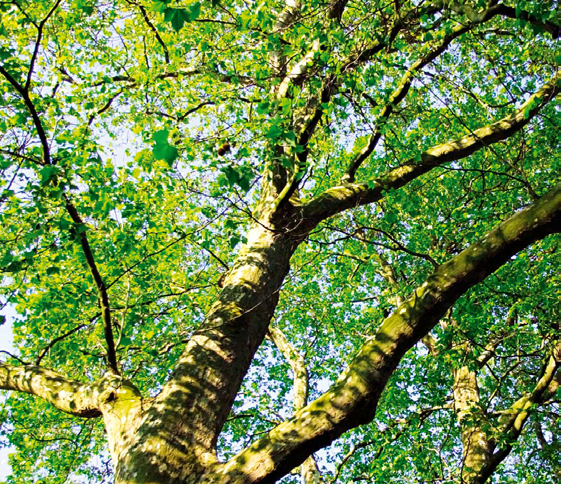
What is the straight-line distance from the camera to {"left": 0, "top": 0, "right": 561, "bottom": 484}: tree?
3.25 meters

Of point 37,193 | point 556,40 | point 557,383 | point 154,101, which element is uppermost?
point 154,101

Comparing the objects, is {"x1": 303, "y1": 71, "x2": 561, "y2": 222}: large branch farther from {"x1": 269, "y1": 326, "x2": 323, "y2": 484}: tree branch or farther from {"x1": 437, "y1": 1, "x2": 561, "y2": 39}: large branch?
{"x1": 269, "y1": 326, "x2": 323, "y2": 484}: tree branch

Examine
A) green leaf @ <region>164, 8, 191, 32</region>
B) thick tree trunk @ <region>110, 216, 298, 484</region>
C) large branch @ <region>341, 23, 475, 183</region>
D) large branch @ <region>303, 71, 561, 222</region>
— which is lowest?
thick tree trunk @ <region>110, 216, 298, 484</region>

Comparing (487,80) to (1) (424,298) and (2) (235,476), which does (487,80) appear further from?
(2) (235,476)

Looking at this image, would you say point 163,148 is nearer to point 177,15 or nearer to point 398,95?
point 177,15

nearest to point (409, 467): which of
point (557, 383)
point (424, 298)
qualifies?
point (557, 383)

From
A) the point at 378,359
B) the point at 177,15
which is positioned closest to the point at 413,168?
the point at 378,359

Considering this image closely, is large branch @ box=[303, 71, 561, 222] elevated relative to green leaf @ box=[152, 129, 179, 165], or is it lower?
elevated

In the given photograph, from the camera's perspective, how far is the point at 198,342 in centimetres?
367

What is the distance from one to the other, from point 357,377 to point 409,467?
24.4 feet

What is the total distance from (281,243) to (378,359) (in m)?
2.04

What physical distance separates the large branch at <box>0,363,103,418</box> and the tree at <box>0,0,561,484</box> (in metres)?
0.02

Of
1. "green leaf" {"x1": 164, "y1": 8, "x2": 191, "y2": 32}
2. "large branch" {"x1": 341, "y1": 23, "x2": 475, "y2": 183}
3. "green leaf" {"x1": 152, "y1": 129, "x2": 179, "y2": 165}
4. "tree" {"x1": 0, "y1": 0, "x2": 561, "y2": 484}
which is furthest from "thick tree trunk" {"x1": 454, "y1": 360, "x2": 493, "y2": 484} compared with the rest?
"green leaf" {"x1": 164, "y1": 8, "x2": 191, "y2": 32}

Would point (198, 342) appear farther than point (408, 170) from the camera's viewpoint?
No
